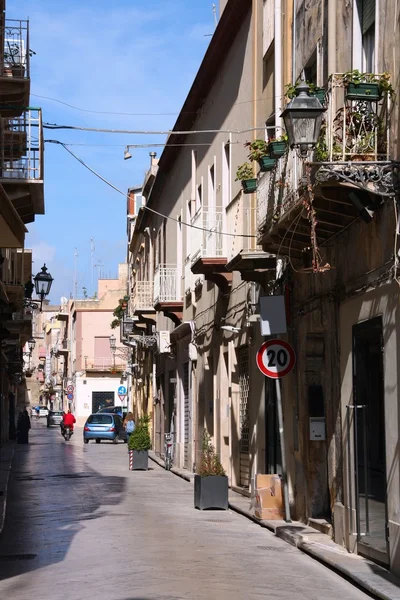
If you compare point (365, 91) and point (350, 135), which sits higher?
point (365, 91)

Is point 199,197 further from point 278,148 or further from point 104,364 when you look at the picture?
point 104,364

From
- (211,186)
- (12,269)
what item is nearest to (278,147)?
(211,186)

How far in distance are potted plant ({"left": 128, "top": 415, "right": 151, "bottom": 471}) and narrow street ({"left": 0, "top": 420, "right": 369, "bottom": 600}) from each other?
6.10 metres

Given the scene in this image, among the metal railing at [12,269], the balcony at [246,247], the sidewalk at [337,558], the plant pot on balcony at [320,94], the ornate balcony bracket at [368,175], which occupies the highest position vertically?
the metal railing at [12,269]

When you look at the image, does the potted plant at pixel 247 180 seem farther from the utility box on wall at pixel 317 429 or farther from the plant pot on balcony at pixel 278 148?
the utility box on wall at pixel 317 429

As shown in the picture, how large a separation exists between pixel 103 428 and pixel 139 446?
71.8 ft

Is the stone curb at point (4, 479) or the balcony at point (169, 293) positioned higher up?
the balcony at point (169, 293)

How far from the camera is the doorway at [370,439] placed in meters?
11.9

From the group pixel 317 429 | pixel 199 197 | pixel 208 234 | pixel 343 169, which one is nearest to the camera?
pixel 343 169

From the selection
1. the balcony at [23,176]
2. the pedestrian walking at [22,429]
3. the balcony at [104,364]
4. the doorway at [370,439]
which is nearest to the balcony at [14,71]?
the balcony at [23,176]

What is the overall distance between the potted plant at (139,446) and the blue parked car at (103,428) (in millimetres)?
20742

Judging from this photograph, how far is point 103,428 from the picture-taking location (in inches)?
2016

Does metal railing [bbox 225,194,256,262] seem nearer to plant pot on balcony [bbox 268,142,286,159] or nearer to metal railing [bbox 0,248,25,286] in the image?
plant pot on balcony [bbox 268,142,286,159]

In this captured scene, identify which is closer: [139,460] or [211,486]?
[211,486]
